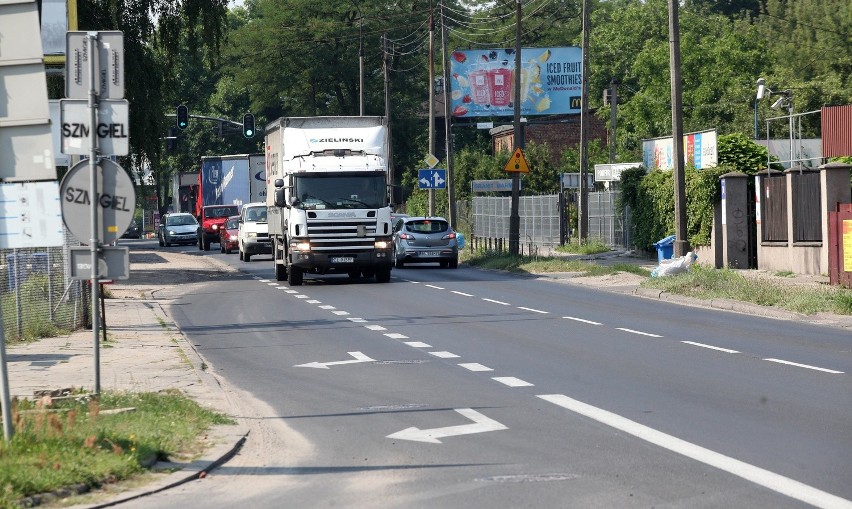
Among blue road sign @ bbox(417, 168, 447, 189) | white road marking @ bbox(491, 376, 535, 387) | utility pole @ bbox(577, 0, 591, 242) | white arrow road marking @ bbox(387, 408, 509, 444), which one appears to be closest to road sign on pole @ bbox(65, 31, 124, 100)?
white arrow road marking @ bbox(387, 408, 509, 444)

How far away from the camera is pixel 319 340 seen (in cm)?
1858

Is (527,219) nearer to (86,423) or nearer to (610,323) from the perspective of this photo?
(610,323)

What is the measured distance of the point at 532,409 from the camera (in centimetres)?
1155

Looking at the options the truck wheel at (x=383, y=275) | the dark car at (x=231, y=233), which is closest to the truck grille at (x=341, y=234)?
the truck wheel at (x=383, y=275)

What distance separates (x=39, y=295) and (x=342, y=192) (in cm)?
1311

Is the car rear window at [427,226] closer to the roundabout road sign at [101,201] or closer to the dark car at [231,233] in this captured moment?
the dark car at [231,233]

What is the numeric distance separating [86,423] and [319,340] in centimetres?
858

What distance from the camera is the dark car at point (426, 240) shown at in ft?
133

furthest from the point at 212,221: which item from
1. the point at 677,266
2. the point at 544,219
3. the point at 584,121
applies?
the point at 677,266

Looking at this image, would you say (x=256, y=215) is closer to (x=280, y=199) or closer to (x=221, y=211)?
(x=221, y=211)

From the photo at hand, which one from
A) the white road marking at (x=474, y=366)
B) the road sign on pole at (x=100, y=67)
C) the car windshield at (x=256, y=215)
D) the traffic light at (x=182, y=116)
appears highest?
the traffic light at (x=182, y=116)

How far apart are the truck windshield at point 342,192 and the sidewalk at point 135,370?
9449mm

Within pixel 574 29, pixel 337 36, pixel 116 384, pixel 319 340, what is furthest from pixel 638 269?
pixel 574 29

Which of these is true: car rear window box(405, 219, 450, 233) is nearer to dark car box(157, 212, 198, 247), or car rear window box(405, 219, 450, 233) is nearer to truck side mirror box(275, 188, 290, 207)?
truck side mirror box(275, 188, 290, 207)
